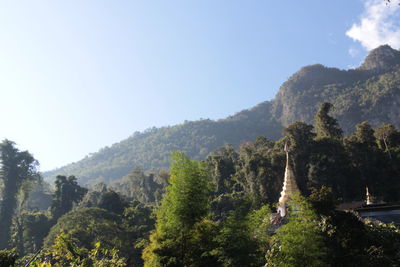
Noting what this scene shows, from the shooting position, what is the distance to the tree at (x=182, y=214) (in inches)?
576

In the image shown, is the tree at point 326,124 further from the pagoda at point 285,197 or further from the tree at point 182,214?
the tree at point 182,214

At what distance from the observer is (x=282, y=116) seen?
390ft

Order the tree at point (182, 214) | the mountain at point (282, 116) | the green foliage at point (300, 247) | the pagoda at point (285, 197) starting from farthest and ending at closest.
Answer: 1. the mountain at point (282, 116)
2. the pagoda at point (285, 197)
3. the tree at point (182, 214)
4. the green foliage at point (300, 247)

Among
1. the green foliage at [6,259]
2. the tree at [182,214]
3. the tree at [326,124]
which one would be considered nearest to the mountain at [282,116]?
the tree at [326,124]

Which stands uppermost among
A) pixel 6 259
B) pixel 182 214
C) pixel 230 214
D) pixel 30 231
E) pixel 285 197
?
pixel 6 259

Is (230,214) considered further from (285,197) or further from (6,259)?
(6,259)

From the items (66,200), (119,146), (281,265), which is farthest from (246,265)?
(119,146)

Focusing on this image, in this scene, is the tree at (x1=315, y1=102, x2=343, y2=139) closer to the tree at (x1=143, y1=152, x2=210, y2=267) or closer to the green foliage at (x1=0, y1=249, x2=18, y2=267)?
the tree at (x1=143, y1=152, x2=210, y2=267)

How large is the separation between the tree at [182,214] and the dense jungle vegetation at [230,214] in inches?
1.6

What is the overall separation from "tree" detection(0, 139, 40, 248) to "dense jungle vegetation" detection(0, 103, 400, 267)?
0.12 metres

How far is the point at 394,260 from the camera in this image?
11.8 metres

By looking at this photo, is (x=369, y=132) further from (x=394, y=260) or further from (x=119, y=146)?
(x=119, y=146)

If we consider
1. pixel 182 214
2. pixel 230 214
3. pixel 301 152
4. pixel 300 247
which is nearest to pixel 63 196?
pixel 301 152

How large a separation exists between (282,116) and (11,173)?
88441 millimetres
